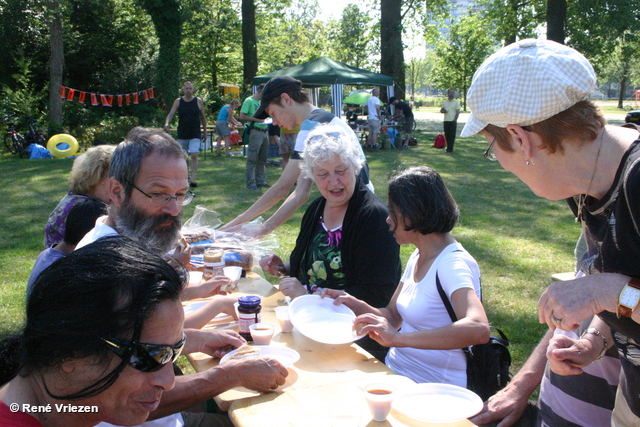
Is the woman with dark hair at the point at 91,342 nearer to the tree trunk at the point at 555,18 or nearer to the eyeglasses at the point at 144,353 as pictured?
the eyeglasses at the point at 144,353

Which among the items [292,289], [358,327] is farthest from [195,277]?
[358,327]

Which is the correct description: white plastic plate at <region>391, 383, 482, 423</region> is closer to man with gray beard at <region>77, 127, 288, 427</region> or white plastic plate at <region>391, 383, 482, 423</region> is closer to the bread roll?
the bread roll

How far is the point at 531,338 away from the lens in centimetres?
398

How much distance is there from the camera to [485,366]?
2244 mm

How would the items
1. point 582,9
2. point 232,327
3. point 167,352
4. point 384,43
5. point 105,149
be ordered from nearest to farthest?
point 167,352 → point 232,327 → point 105,149 → point 384,43 → point 582,9

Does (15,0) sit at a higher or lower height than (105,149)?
higher

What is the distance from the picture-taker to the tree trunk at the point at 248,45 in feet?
63.0

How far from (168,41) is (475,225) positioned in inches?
585

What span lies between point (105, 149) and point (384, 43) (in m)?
17.2

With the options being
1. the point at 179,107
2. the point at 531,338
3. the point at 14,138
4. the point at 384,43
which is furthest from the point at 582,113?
the point at 384,43

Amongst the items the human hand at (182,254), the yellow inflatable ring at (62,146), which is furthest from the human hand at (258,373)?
the yellow inflatable ring at (62,146)

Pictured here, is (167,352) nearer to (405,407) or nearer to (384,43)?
(405,407)

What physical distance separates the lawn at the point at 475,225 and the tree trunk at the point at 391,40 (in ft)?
22.6

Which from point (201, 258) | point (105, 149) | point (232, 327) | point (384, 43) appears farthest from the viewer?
point (384, 43)
